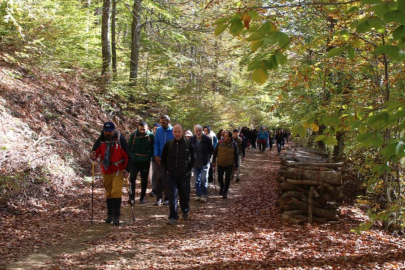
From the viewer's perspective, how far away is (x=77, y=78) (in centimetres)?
1430

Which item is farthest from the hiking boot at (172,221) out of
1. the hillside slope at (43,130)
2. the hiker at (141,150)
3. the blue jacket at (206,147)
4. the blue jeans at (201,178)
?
the hillside slope at (43,130)

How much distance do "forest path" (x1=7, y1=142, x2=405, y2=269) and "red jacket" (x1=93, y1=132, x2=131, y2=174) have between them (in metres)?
1.21

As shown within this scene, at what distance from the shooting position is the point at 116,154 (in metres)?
6.91

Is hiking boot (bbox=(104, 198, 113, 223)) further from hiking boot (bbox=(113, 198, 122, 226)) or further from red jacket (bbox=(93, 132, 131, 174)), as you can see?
red jacket (bbox=(93, 132, 131, 174))

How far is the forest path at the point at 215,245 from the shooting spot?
17.9 feet

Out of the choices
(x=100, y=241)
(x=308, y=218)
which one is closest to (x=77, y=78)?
(x=100, y=241)

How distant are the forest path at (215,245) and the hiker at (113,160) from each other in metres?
0.61

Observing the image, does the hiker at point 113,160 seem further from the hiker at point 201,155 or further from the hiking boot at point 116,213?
the hiker at point 201,155

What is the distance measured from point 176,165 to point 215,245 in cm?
194

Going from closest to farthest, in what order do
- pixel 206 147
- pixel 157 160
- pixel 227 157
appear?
pixel 157 160
pixel 206 147
pixel 227 157

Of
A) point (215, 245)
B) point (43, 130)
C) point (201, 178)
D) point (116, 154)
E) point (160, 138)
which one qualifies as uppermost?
point (43, 130)

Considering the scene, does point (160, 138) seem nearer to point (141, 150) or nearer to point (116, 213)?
point (141, 150)

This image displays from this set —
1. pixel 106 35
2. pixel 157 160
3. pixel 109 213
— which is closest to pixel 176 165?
pixel 157 160

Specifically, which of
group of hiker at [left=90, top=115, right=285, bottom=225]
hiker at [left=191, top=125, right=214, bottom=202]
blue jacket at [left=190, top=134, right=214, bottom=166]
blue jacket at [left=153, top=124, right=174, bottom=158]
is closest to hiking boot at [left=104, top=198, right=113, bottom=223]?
group of hiker at [left=90, top=115, right=285, bottom=225]
